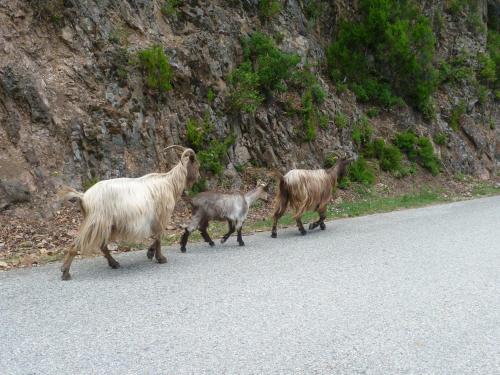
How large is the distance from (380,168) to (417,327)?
1279cm

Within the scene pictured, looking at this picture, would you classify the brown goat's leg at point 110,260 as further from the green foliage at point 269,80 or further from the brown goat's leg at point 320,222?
the green foliage at point 269,80

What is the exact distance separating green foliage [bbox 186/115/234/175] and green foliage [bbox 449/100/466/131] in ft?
40.7

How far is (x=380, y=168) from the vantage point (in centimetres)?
1698

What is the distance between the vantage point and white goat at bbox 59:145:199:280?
6355mm

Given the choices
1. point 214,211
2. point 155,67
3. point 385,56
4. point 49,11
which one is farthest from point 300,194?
point 385,56

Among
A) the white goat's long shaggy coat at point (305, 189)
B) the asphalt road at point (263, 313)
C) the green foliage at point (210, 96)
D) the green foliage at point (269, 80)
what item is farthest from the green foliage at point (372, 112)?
the asphalt road at point (263, 313)

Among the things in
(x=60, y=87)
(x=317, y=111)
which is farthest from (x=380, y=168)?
(x=60, y=87)

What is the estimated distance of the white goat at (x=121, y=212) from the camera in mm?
6355

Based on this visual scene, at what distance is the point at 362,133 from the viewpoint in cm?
1722

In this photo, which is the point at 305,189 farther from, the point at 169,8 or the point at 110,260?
the point at 169,8

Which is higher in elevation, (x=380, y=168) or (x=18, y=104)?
(x=18, y=104)

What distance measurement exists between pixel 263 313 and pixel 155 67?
8.04 m

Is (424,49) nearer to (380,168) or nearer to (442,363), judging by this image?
(380,168)

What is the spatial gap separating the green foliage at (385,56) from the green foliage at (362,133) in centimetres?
Result: 144
